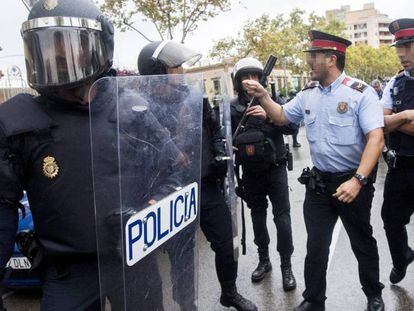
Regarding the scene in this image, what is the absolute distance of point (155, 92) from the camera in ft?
5.24

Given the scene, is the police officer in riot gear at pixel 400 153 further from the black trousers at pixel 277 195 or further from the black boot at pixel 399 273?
the black trousers at pixel 277 195

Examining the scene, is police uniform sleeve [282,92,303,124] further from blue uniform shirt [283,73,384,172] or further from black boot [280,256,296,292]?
black boot [280,256,296,292]

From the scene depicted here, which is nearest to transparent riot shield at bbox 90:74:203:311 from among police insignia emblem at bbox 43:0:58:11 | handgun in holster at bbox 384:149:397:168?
police insignia emblem at bbox 43:0:58:11

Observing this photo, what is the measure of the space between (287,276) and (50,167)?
8.07ft

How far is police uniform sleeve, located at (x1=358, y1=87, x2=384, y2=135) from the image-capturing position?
266 cm

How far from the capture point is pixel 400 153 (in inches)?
122

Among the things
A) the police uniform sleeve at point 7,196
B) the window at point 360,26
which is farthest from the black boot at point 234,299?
the window at point 360,26

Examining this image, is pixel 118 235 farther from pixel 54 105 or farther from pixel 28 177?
pixel 54 105

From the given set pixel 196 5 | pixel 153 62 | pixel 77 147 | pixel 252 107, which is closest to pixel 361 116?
pixel 252 107

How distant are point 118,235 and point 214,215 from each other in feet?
4.96

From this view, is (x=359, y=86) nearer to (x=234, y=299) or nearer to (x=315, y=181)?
(x=315, y=181)

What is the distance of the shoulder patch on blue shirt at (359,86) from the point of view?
274 centimetres

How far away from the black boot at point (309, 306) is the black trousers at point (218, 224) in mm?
536

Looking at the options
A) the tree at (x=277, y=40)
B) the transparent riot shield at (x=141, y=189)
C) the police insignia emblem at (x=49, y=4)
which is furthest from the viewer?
the tree at (x=277, y=40)
